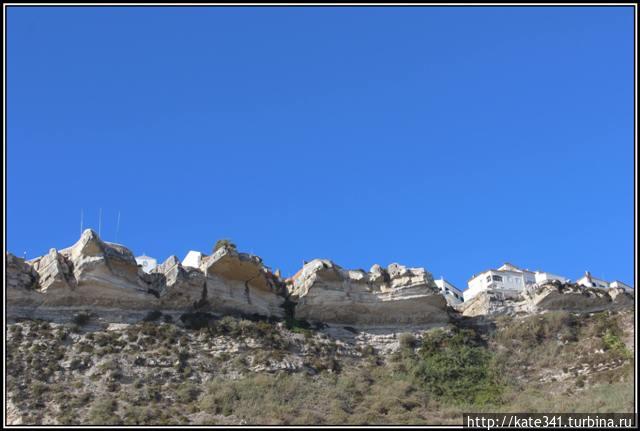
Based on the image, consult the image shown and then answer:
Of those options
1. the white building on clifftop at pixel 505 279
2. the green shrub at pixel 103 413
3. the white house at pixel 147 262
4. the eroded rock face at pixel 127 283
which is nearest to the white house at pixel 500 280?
the white building on clifftop at pixel 505 279

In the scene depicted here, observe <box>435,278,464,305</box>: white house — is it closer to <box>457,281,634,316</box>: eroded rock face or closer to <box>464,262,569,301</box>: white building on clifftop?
<box>464,262,569,301</box>: white building on clifftop

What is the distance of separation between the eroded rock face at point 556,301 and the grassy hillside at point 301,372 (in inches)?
51.8

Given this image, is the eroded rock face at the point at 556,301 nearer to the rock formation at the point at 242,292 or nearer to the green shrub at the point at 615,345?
the rock formation at the point at 242,292

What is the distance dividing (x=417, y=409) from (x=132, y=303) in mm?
13063

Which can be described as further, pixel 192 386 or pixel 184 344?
pixel 184 344

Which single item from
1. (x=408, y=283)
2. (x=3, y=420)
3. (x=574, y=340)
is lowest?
(x=3, y=420)

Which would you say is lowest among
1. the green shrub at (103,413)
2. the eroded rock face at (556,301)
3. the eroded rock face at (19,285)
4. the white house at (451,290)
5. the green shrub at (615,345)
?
the green shrub at (103,413)

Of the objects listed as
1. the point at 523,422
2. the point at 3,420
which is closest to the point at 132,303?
the point at 3,420

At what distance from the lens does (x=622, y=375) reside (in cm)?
3525

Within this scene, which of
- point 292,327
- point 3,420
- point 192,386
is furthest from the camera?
point 292,327

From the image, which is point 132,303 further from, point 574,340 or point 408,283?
point 574,340

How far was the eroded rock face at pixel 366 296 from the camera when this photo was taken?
40312 mm

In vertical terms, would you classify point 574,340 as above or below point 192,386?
above

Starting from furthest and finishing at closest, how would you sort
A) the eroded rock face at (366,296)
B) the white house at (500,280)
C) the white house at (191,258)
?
1. the white house at (500,280)
2. the white house at (191,258)
3. the eroded rock face at (366,296)
